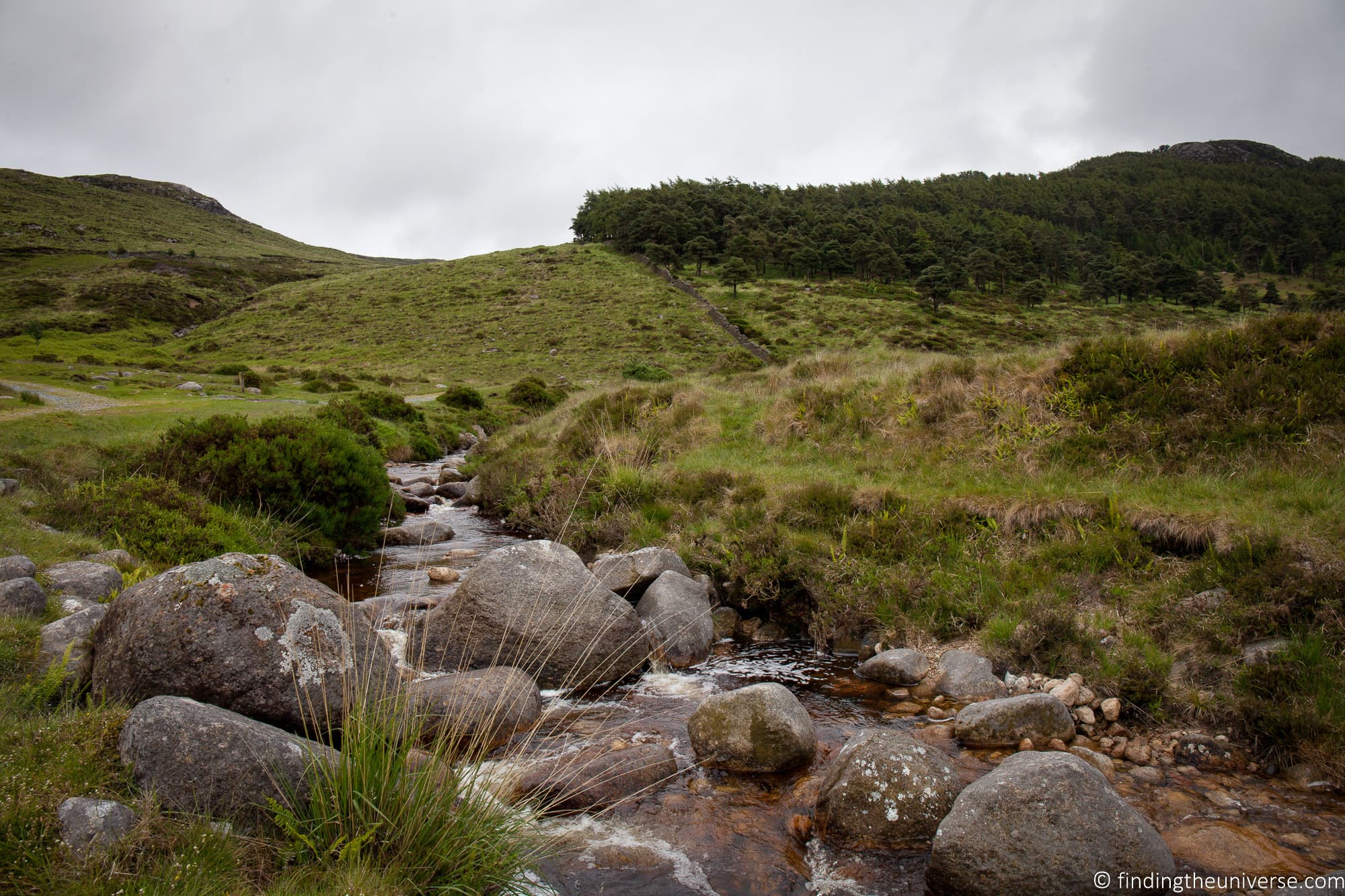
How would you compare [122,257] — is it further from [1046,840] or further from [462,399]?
[1046,840]

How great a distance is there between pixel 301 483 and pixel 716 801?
10.7 metres

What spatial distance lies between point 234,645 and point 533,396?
37.1 m

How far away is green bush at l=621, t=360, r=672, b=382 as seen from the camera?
43.7m

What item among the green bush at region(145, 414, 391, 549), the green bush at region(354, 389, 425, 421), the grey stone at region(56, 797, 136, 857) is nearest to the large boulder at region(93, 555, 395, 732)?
the grey stone at region(56, 797, 136, 857)

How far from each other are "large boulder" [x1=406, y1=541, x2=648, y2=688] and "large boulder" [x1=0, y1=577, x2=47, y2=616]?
3.41 m

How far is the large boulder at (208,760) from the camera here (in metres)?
3.87

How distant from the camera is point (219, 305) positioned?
90.2 metres

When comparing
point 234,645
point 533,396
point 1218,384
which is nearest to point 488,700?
point 234,645

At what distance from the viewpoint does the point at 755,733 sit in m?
6.18

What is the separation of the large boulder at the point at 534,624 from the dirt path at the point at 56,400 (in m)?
19.6

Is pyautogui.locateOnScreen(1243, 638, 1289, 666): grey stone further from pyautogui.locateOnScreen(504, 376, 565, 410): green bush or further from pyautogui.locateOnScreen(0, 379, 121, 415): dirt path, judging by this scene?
pyautogui.locateOnScreen(504, 376, 565, 410): green bush

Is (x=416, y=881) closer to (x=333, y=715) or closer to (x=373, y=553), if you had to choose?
(x=333, y=715)

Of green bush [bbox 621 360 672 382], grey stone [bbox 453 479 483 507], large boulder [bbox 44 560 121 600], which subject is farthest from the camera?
green bush [bbox 621 360 672 382]

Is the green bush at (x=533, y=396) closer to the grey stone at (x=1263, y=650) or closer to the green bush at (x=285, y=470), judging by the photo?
the green bush at (x=285, y=470)
